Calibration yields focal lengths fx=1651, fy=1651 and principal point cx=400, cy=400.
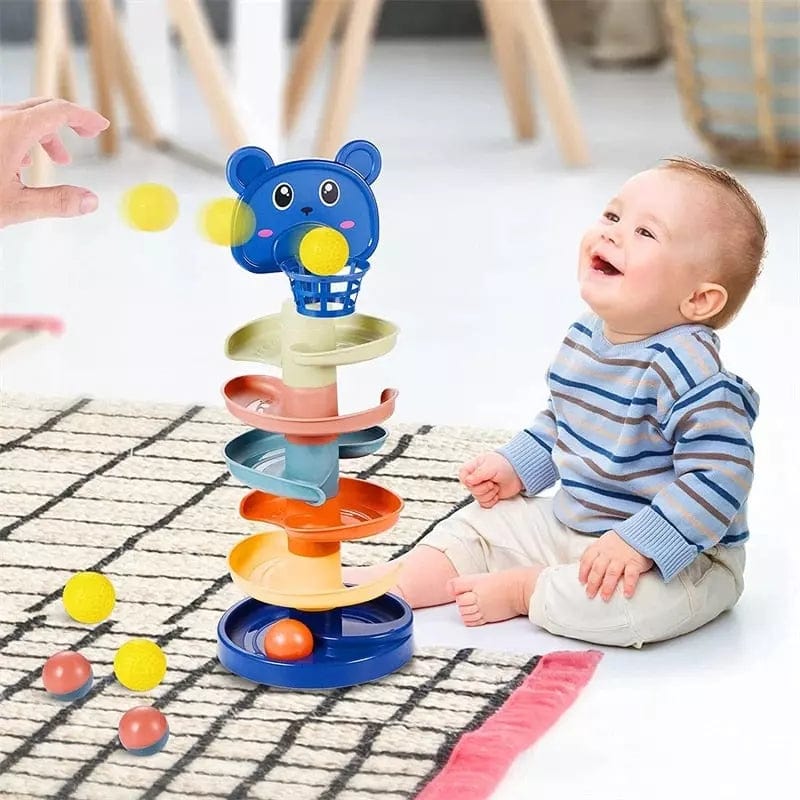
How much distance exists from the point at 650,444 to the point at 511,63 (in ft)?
6.12

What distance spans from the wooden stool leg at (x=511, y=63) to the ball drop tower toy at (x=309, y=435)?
5.77 ft

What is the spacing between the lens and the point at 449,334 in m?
2.06

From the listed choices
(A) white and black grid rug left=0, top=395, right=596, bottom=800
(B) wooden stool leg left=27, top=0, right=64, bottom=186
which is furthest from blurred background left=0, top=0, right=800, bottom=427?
(A) white and black grid rug left=0, top=395, right=596, bottom=800

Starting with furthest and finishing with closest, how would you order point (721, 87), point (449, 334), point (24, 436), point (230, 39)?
1. point (230, 39)
2. point (721, 87)
3. point (449, 334)
4. point (24, 436)

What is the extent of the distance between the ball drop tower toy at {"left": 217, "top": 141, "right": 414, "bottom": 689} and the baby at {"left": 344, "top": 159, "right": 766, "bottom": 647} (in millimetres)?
111

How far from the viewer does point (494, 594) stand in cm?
126

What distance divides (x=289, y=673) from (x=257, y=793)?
0.49 feet

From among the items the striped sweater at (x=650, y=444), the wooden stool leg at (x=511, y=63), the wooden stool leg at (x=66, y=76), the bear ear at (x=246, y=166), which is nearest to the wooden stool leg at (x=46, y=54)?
the wooden stool leg at (x=66, y=76)

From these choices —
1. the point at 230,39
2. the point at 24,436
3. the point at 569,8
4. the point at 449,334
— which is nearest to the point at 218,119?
the point at 449,334

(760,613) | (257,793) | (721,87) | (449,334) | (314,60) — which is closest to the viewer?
(257,793)

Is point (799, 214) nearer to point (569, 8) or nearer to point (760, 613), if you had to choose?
point (760, 613)

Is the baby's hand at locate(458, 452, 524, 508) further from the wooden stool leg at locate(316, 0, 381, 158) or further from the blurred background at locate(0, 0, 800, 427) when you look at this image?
the wooden stool leg at locate(316, 0, 381, 158)

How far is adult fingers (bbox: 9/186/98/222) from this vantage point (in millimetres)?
1231

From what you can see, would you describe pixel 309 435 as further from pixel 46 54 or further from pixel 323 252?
pixel 46 54
